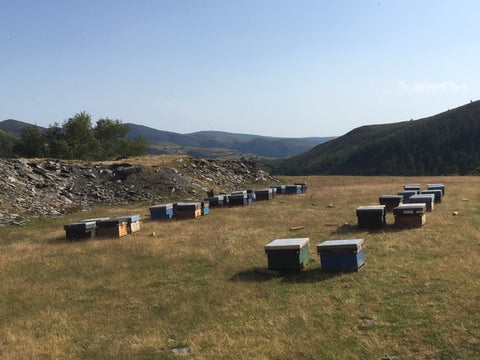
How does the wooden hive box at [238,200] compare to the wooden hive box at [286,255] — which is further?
the wooden hive box at [238,200]

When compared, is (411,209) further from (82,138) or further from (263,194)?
(82,138)

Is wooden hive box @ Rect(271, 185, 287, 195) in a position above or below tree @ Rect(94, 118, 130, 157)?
below

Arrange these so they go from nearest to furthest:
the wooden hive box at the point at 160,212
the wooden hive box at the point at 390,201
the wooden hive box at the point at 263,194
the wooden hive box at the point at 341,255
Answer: the wooden hive box at the point at 341,255 < the wooden hive box at the point at 390,201 < the wooden hive box at the point at 160,212 < the wooden hive box at the point at 263,194

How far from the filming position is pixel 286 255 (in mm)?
14453

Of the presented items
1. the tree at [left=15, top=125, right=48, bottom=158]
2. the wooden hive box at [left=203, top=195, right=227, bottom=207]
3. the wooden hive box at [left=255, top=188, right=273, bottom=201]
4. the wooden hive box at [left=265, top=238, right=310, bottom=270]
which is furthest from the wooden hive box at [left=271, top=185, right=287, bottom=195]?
the tree at [left=15, top=125, right=48, bottom=158]

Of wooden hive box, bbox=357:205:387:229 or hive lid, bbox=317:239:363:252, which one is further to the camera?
wooden hive box, bbox=357:205:387:229

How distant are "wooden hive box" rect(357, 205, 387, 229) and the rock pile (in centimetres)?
2201

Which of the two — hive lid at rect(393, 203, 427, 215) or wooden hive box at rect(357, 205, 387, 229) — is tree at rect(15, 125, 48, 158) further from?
hive lid at rect(393, 203, 427, 215)

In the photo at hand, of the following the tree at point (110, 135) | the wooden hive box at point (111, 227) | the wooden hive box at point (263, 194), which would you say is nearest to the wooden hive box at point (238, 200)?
the wooden hive box at point (263, 194)

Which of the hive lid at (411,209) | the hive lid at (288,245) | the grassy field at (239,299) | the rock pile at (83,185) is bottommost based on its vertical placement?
the grassy field at (239,299)

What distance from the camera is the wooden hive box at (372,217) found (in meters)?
21.5

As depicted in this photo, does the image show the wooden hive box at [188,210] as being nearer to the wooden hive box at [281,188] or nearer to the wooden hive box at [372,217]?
the wooden hive box at [372,217]

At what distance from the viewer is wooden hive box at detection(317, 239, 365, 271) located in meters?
13.8

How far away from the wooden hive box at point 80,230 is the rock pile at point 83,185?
8.69 meters
